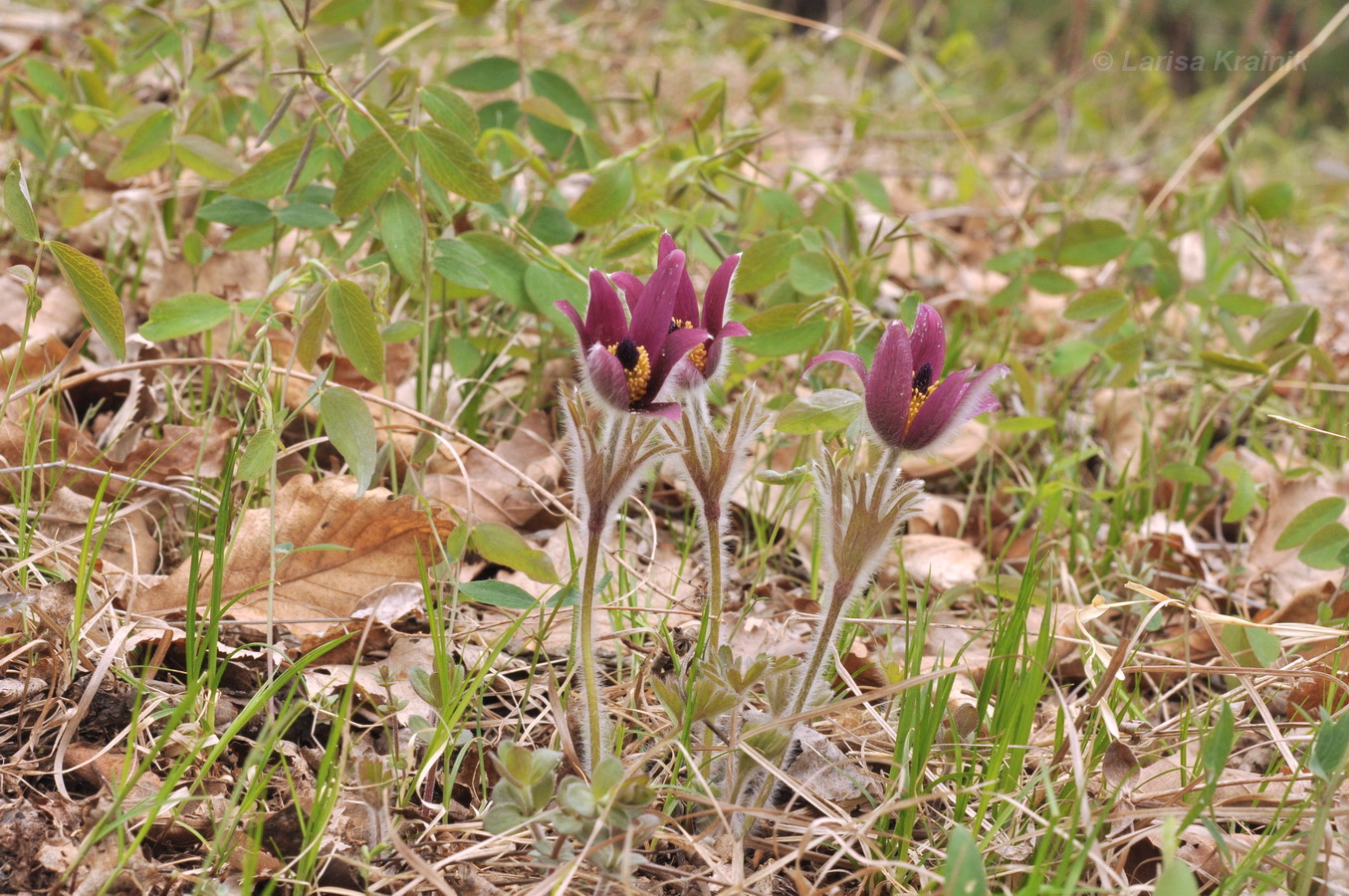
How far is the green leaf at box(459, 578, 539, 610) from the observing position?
1608 mm

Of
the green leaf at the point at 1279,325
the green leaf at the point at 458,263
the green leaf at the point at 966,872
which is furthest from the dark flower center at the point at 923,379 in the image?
the green leaf at the point at 1279,325

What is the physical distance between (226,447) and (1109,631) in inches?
74.5

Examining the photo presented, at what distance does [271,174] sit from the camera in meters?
2.15

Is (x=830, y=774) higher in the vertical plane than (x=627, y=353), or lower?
lower

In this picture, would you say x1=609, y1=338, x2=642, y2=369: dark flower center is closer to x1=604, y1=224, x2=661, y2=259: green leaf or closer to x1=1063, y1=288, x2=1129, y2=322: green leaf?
x1=604, y1=224, x2=661, y2=259: green leaf

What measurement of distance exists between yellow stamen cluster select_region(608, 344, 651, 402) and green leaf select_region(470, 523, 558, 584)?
45cm

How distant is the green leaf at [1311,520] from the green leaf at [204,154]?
2463mm

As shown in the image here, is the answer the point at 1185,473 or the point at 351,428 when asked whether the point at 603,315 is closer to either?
the point at 351,428

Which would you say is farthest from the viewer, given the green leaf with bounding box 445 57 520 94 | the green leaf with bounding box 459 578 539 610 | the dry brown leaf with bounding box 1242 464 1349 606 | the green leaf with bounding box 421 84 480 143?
the green leaf with bounding box 445 57 520 94

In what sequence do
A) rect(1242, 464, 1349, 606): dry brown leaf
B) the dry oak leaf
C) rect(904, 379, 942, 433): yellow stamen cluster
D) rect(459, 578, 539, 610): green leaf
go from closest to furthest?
rect(904, 379, 942, 433): yellow stamen cluster
rect(459, 578, 539, 610): green leaf
the dry oak leaf
rect(1242, 464, 1349, 606): dry brown leaf

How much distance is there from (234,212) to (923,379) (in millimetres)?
1610

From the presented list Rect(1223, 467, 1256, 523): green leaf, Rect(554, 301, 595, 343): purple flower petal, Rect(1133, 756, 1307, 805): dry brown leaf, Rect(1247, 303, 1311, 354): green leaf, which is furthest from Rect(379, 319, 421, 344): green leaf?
Rect(1247, 303, 1311, 354): green leaf

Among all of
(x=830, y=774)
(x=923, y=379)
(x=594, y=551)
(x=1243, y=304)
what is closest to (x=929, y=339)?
(x=923, y=379)

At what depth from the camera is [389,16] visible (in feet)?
9.70
